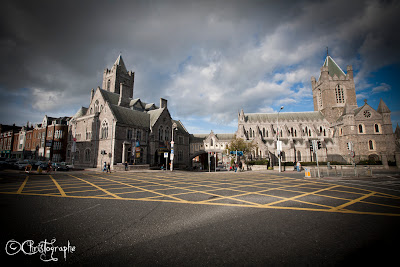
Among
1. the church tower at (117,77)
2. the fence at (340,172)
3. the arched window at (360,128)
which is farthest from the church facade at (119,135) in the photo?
the arched window at (360,128)

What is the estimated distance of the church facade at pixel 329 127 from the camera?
3975cm

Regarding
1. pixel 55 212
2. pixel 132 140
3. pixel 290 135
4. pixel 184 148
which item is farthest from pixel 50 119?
pixel 290 135

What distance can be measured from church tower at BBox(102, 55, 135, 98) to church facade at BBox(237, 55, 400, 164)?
38.5 meters

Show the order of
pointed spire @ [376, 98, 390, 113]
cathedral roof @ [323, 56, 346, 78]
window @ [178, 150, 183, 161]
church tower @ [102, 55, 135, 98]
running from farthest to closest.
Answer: cathedral roof @ [323, 56, 346, 78] < church tower @ [102, 55, 135, 98] < window @ [178, 150, 183, 161] < pointed spire @ [376, 98, 390, 113]

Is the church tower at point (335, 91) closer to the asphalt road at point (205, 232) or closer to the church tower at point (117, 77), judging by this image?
the asphalt road at point (205, 232)

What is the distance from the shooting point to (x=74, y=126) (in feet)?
127

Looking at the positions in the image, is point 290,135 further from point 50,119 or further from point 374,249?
point 50,119

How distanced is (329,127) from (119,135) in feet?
193

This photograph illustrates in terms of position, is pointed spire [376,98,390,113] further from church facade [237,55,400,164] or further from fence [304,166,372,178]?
fence [304,166,372,178]

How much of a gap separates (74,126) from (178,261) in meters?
46.6

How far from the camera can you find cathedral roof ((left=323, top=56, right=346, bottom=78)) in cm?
5519

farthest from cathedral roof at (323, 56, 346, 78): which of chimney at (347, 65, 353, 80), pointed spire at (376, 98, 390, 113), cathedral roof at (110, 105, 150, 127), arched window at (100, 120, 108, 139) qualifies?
arched window at (100, 120, 108, 139)

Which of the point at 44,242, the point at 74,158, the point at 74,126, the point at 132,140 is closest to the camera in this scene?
the point at 44,242

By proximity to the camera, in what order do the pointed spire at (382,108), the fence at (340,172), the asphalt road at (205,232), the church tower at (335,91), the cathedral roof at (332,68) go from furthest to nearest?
the cathedral roof at (332,68) < the church tower at (335,91) < the pointed spire at (382,108) < the fence at (340,172) < the asphalt road at (205,232)
